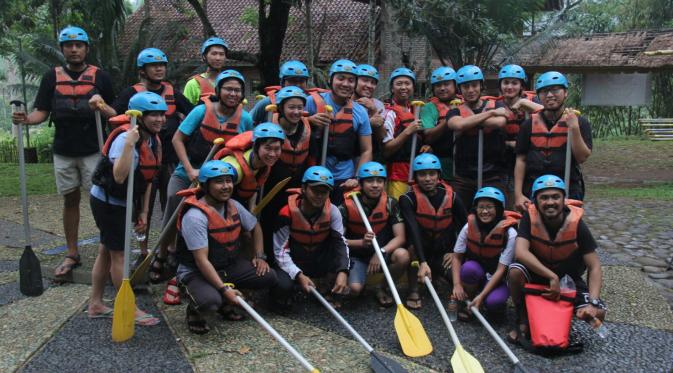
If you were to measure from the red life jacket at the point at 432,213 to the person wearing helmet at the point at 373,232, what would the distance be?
0.21 meters

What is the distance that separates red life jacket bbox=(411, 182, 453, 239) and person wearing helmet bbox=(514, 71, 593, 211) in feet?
1.97

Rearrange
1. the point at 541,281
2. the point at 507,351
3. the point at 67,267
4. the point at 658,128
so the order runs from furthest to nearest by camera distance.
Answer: the point at 658,128
the point at 67,267
the point at 541,281
the point at 507,351

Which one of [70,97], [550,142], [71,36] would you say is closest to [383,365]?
[550,142]

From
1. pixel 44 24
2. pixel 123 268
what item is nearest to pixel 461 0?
pixel 123 268

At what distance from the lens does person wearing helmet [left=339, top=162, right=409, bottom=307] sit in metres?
5.17

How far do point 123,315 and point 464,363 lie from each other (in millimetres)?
2430

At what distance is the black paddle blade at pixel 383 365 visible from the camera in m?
3.86

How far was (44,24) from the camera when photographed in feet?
66.2

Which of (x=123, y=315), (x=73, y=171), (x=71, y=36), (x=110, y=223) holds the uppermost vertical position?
(x=71, y=36)

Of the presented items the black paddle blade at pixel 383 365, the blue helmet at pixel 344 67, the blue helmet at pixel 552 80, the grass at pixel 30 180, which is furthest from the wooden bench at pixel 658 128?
the black paddle blade at pixel 383 365

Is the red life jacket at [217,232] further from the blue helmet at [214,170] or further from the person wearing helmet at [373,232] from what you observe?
the person wearing helmet at [373,232]

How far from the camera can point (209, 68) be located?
19.4ft

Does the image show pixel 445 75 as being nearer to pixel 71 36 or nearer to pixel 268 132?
pixel 268 132

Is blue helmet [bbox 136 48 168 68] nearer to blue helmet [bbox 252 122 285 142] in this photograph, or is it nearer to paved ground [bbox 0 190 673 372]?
blue helmet [bbox 252 122 285 142]
